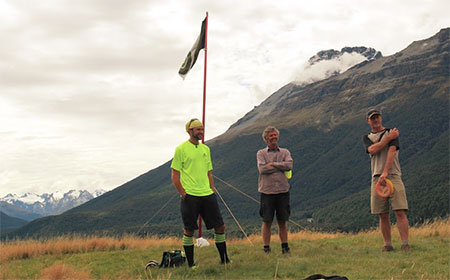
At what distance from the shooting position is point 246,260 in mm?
7281

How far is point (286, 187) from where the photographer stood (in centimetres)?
775

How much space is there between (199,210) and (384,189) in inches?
128

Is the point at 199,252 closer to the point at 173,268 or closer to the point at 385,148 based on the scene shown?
the point at 173,268

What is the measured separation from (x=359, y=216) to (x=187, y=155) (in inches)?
5769

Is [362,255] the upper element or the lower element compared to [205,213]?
lower

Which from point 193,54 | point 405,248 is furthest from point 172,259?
point 193,54

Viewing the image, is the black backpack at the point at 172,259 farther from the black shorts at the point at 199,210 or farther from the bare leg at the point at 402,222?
the bare leg at the point at 402,222

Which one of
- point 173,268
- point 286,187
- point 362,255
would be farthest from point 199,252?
point 362,255

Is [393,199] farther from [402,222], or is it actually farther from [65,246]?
[65,246]

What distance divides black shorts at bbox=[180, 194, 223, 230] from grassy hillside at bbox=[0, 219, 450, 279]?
0.69 metres

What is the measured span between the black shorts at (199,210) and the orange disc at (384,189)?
9.30ft

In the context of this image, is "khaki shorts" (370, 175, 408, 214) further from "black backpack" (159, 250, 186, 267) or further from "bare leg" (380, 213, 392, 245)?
"black backpack" (159, 250, 186, 267)

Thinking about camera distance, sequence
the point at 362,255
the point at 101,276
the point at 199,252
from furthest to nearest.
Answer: the point at 199,252 → the point at 362,255 → the point at 101,276

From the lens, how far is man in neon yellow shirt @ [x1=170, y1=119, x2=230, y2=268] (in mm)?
6785
